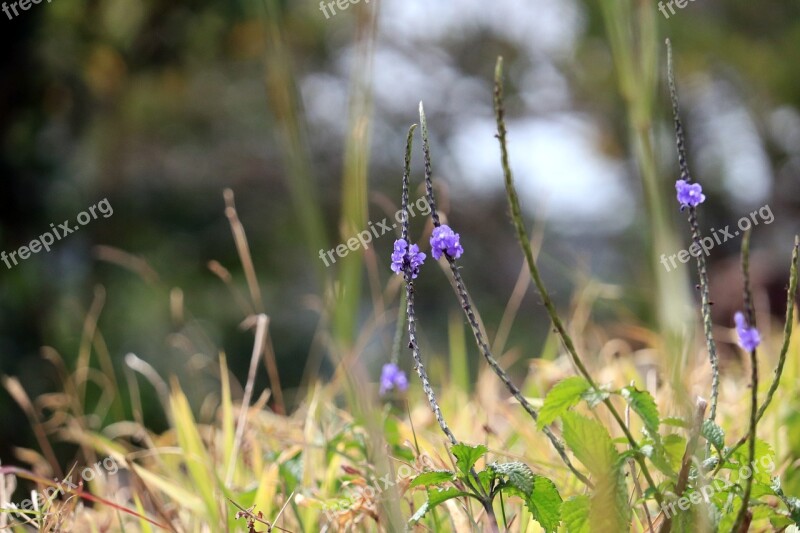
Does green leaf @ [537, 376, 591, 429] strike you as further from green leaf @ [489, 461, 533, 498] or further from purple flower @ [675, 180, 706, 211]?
purple flower @ [675, 180, 706, 211]

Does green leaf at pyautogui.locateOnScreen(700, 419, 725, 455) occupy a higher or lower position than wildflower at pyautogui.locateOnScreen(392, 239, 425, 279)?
lower

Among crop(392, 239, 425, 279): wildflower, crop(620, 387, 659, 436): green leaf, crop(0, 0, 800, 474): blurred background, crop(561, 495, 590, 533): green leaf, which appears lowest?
crop(561, 495, 590, 533): green leaf

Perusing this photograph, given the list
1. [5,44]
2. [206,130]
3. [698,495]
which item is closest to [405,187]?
[698,495]

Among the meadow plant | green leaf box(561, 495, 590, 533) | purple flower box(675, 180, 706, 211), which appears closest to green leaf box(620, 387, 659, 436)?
the meadow plant

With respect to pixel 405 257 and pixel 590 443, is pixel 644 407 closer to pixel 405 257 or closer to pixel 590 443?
pixel 590 443

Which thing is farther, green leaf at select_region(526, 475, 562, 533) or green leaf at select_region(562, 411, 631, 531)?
green leaf at select_region(526, 475, 562, 533)

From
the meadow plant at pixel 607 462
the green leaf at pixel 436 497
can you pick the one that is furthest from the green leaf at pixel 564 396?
the green leaf at pixel 436 497
